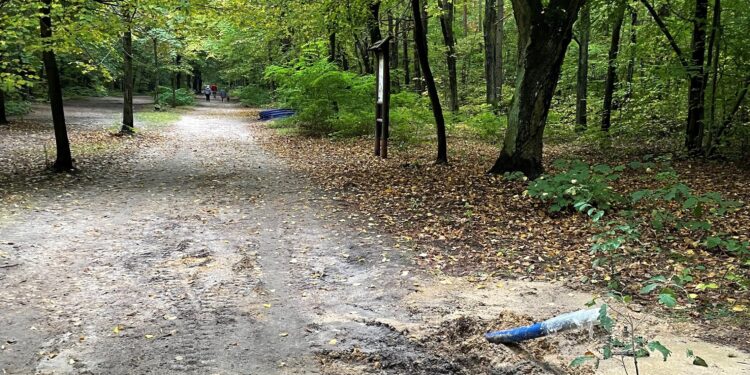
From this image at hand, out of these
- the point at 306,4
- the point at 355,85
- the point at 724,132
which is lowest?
the point at 724,132

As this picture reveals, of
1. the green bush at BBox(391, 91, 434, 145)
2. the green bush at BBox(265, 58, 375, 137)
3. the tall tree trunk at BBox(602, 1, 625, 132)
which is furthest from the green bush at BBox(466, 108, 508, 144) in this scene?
the green bush at BBox(265, 58, 375, 137)

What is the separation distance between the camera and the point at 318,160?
44.2ft

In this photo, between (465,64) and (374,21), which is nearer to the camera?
(374,21)

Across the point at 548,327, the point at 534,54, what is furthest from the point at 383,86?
the point at 548,327

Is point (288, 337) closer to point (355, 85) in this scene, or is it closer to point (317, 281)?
point (317, 281)

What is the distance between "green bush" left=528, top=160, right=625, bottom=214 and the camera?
681 centimetres

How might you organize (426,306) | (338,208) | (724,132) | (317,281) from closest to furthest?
(426,306), (317,281), (338,208), (724,132)

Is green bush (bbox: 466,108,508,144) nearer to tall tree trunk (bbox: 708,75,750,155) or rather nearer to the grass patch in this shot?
tall tree trunk (bbox: 708,75,750,155)

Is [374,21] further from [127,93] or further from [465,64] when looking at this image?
[465,64]

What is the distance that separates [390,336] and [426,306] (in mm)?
641

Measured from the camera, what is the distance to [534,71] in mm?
8750

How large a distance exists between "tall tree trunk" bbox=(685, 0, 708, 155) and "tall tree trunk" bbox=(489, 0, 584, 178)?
10.8 ft

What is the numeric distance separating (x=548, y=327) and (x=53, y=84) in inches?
416

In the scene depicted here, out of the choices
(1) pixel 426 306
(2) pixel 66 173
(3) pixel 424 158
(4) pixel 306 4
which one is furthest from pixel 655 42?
(2) pixel 66 173
